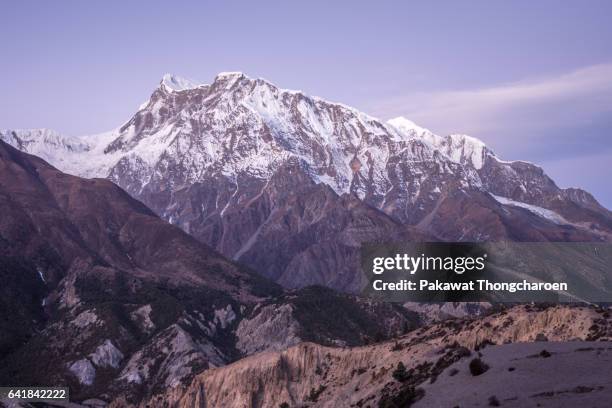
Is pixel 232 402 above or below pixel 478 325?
below

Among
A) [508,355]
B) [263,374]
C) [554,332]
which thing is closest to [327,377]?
[263,374]

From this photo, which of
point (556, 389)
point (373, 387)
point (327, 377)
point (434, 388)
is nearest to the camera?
point (556, 389)

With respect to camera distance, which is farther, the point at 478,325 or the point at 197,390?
the point at 197,390

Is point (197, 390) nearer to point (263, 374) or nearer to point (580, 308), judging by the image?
point (263, 374)

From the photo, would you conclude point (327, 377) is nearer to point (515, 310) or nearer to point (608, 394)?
point (515, 310)

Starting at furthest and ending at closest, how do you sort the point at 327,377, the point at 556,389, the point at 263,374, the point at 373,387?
the point at 263,374 → the point at 327,377 → the point at 373,387 → the point at 556,389

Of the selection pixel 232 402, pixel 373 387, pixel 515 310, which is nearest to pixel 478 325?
pixel 515 310
